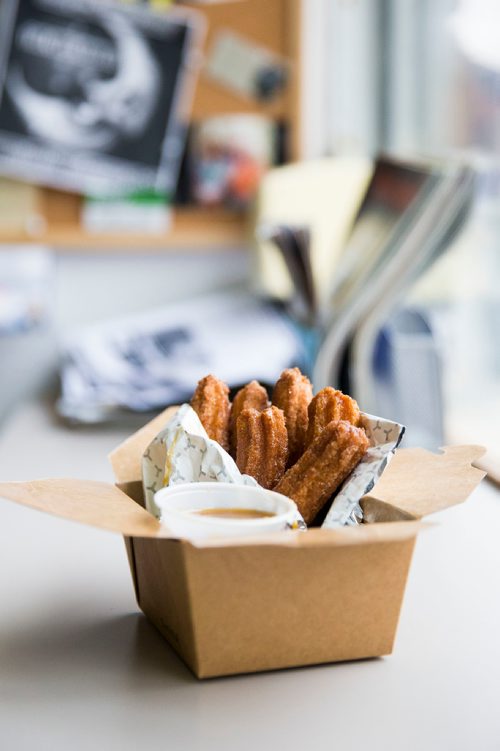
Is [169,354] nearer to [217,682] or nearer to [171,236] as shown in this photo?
[171,236]

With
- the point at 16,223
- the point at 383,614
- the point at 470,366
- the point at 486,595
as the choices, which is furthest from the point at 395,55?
the point at 383,614

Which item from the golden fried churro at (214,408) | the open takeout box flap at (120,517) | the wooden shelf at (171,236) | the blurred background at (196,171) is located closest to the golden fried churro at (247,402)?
the golden fried churro at (214,408)

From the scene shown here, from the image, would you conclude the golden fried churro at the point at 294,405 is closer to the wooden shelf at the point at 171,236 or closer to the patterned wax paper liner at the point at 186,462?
the patterned wax paper liner at the point at 186,462

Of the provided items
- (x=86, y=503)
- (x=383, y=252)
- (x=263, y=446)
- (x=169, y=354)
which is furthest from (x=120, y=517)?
(x=169, y=354)

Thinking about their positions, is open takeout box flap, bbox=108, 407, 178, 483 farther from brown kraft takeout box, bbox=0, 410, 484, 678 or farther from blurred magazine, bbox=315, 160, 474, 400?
blurred magazine, bbox=315, 160, 474, 400

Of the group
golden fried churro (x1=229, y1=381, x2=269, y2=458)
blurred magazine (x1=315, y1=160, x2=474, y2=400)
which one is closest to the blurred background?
blurred magazine (x1=315, y1=160, x2=474, y2=400)

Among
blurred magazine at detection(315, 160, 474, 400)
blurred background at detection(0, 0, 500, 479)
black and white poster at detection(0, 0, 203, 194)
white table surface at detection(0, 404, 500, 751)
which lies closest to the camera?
white table surface at detection(0, 404, 500, 751)

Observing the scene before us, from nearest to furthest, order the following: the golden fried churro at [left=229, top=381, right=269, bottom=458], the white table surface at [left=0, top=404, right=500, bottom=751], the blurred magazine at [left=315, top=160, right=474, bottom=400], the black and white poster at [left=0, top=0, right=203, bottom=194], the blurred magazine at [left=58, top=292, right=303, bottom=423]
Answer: the white table surface at [left=0, top=404, right=500, bottom=751] < the golden fried churro at [left=229, top=381, right=269, bottom=458] < the blurred magazine at [left=315, top=160, right=474, bottom=400] < the blurred magazine at [left=58, top=292, right=303, bottom=423] < the black and white poster at [left=0, top=0, right=203, bottom=194]

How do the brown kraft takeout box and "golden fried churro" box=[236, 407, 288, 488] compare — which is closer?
the brown kraft takeout box
